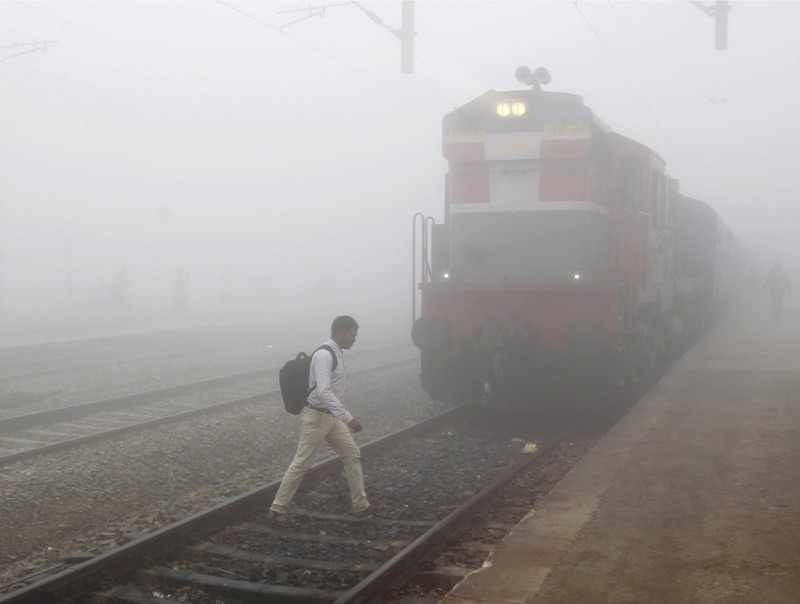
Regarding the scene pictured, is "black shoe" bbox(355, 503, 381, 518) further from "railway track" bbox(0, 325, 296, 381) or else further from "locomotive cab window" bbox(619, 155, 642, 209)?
"railway track" bbox(0, 325, 296, 381)

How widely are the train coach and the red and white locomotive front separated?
1 cm

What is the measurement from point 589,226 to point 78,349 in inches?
573

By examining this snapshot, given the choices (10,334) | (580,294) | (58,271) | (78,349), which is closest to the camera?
(580,294)

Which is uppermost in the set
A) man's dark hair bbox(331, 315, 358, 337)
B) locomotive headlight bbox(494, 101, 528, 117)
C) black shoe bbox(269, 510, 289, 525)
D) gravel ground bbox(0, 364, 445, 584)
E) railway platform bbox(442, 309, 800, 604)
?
locomotive headlight bbox(494, 101, 528, 117)

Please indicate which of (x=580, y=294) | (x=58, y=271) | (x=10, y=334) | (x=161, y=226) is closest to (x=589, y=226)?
(x=580, y=294)

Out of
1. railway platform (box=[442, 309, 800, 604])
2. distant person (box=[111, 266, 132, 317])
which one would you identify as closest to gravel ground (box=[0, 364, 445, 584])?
railway platform (box=[442, 309, 800, 604])

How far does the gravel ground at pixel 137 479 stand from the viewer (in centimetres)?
635

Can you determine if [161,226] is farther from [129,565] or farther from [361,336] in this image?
[129,565]

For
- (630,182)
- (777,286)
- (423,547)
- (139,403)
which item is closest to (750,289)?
(777,286)

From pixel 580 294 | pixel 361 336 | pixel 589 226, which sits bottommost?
pixel 361 336

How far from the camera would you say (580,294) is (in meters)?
10.1

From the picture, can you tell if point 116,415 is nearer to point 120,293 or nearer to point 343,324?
point 343,324

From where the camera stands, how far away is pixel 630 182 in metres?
11.2

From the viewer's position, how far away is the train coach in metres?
10.2
